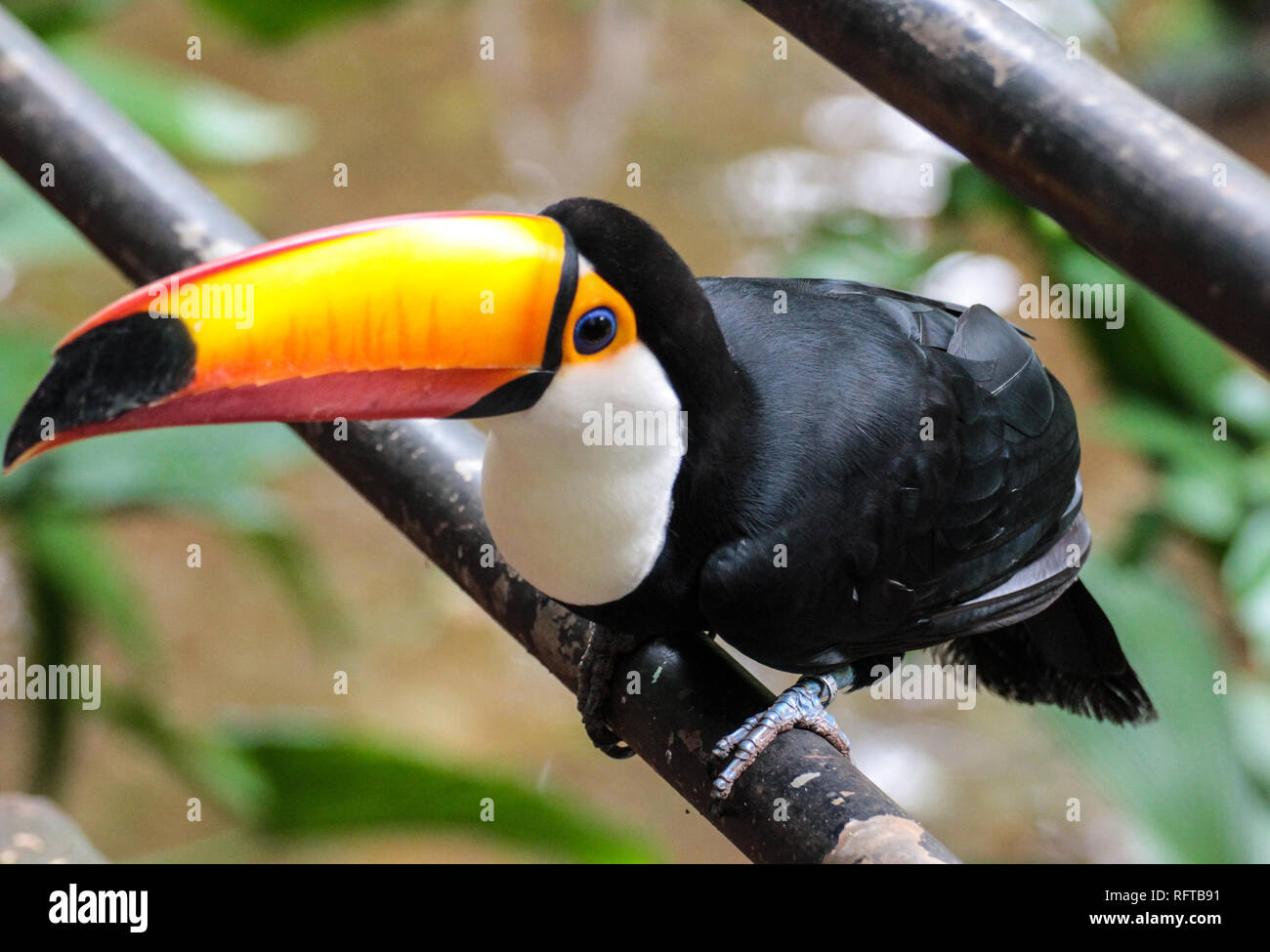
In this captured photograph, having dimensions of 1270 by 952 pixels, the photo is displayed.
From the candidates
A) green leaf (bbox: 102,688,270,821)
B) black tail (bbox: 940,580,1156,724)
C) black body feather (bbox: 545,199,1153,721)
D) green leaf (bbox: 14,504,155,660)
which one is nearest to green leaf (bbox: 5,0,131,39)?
green leaf (bbox: 14,504,155,660)

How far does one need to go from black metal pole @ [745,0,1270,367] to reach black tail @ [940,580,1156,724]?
852 millimetres

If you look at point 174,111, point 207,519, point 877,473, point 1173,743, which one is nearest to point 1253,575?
point 1173,743

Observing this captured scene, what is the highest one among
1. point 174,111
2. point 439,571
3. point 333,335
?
point 174,111

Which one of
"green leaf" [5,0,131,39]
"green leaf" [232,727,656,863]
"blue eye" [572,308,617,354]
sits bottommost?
"green leaf" [232,727,656,863]

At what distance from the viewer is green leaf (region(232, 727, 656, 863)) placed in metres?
1.92

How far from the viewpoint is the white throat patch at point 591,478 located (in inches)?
38.6

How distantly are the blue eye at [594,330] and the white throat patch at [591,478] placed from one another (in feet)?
0.04

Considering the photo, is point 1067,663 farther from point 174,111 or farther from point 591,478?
point 174,111

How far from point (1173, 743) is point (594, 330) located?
1.26 metres

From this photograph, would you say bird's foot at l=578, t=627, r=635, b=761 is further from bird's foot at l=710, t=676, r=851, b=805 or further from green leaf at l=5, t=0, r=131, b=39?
green leaf at l=5, t=0, r=131, b=39

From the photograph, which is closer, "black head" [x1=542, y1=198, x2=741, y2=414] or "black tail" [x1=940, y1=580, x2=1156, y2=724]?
"black head" [x1=542, y1=198, x2=741, y2=414]

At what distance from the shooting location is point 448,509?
45.8 inches

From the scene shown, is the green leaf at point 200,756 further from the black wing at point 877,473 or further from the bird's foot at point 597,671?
the black wing at point 877,473
